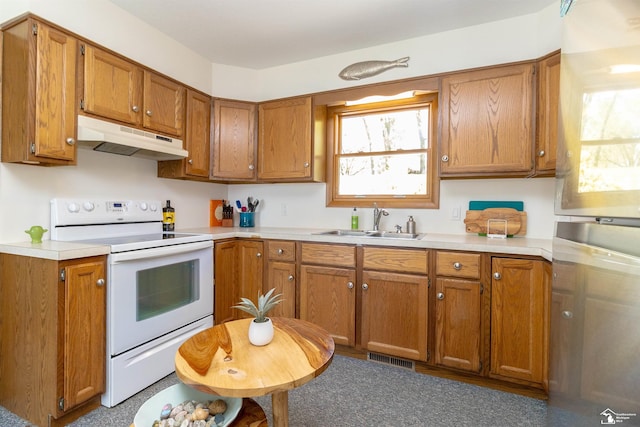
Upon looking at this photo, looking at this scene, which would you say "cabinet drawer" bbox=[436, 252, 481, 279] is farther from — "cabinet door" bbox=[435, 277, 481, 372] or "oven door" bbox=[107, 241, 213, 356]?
"oven door" bbox=[107, 241, 213, 356]

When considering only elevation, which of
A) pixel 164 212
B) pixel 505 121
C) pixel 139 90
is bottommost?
pixel 164 212

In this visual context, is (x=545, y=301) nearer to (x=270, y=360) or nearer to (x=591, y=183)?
(x=591, y=183)

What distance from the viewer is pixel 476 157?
218 centimetres

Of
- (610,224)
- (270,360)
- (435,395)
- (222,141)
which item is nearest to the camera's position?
(610,224)

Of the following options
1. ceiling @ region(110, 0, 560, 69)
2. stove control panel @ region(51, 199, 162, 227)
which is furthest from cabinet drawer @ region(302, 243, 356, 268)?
ceiling @ region(110, 0, 560, 69)

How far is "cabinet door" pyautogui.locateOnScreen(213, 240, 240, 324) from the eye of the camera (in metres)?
2.48

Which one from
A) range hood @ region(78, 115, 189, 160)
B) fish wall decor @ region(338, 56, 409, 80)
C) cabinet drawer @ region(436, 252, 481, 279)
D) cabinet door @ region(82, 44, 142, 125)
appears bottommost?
cabinet drawer @ region(436, 252, 481, 279)

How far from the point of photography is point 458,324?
1.97 m

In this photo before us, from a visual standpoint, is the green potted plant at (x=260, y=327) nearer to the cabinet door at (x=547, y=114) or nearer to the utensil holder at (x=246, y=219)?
the cabinet door at (x=547, y=114)

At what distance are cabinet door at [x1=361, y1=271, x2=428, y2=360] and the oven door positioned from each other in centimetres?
123

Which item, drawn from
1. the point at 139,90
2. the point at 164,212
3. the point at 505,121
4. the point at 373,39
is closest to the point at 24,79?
the point at 139,90

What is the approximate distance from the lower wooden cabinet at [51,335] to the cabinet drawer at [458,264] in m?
2.01

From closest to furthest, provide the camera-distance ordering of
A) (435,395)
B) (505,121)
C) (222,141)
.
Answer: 1. (435,395)
2. (505,121)
3. (222,141)

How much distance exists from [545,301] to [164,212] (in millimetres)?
2847
